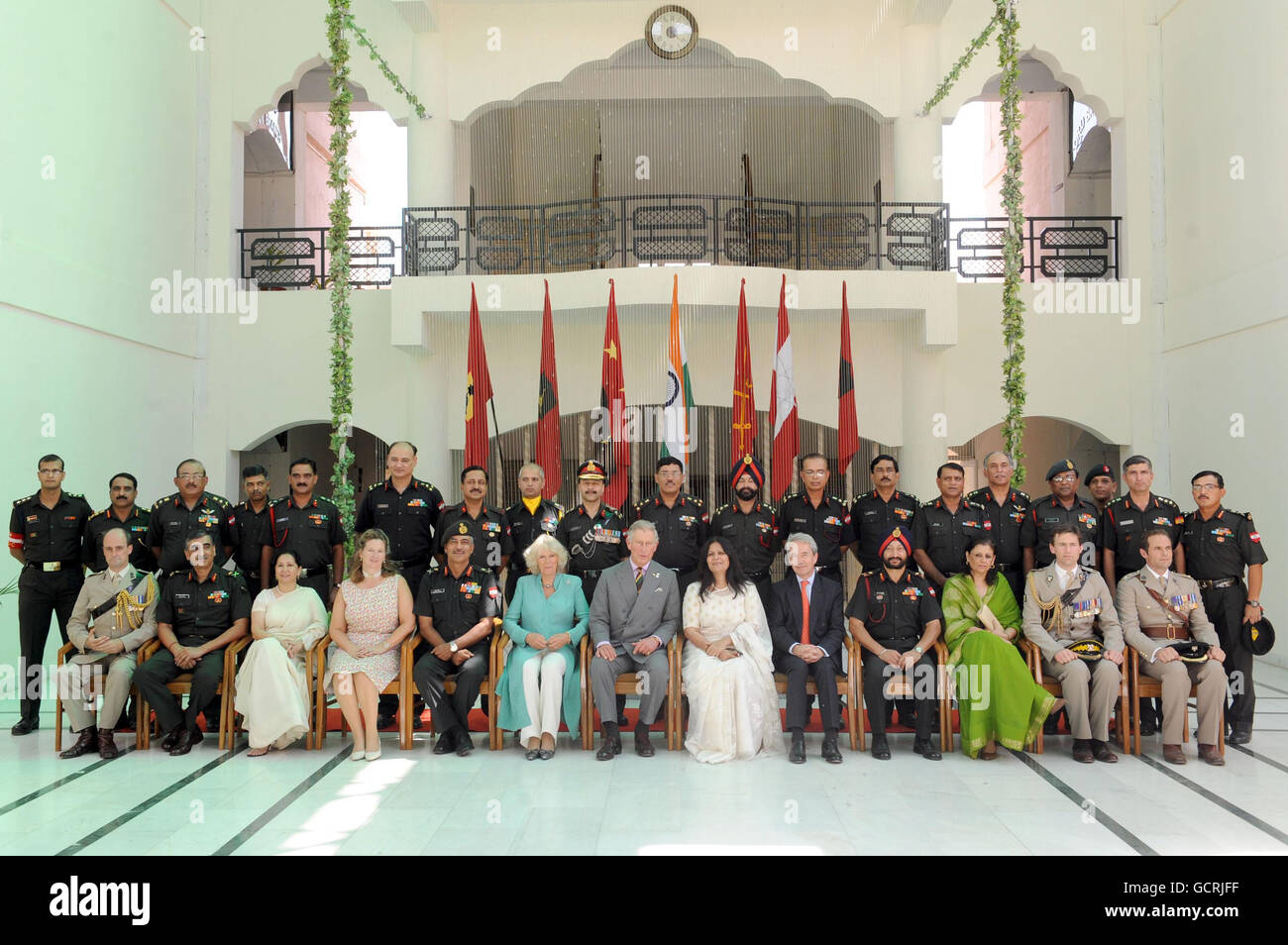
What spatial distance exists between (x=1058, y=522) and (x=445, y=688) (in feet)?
12.0

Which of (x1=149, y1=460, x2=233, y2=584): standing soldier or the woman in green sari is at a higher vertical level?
(x1=149, y1=460, x2=233, y2=584): standing soldier

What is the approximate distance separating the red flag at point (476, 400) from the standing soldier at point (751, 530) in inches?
99.7

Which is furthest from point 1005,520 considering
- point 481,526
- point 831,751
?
point 481,526

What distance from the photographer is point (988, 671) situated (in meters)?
5.20

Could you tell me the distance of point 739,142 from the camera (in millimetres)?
11422

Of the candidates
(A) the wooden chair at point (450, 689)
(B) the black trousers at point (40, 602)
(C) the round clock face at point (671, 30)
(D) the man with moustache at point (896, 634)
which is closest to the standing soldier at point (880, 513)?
(D) the man with moustache at point (896, 634)

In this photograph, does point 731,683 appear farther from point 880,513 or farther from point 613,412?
point 613,412

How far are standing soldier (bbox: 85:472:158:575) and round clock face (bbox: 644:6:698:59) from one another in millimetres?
6254

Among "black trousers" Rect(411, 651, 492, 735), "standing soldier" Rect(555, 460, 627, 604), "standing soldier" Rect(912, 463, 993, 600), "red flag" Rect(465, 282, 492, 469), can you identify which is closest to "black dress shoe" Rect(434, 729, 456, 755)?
"black trousers" Rect(411, 651, 492, 735)

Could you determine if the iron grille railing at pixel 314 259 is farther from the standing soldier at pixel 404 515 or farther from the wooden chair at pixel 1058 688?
the wooden chair at pixel 1058 688

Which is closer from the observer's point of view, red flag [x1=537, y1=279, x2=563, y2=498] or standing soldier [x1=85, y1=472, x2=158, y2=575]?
standing soldier [x1=85, y1=472, x2=158, y2=575]

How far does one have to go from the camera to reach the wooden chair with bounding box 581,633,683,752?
17.6 ft

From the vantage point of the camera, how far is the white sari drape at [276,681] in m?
5.27

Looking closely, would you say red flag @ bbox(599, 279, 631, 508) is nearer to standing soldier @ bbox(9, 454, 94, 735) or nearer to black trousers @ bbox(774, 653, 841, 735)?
black trousers @ bbox(774, 653, 841, 735)
